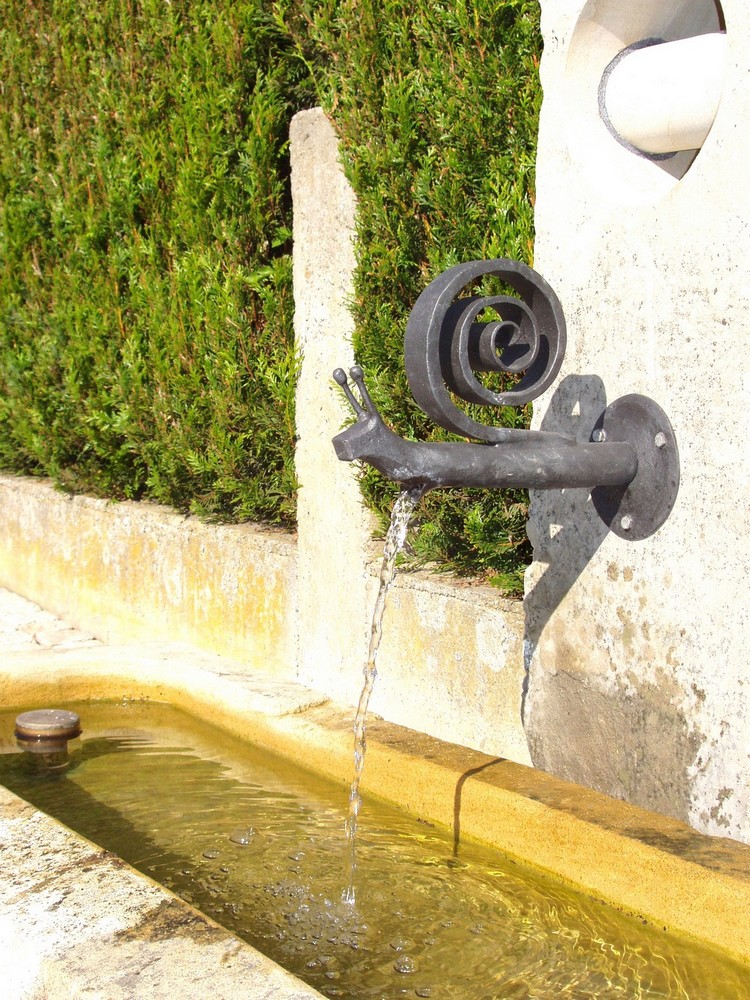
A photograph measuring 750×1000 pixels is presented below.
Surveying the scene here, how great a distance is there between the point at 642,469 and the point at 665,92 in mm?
738

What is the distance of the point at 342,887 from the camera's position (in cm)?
251

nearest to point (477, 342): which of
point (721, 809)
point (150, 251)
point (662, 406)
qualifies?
point (662, 406)

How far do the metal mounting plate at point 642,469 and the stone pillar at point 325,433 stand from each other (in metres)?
1.37

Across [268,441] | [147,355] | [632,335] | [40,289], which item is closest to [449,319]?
[632,335]

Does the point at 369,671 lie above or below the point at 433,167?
below

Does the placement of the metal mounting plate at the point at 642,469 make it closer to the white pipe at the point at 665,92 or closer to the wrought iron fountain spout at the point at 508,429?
the wrought iron fountain spout at the point at 508,429

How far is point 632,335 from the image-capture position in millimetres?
2414

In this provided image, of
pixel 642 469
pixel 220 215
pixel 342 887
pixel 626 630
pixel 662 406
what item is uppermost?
pixel 220 215

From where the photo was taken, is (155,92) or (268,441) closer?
(268,441)

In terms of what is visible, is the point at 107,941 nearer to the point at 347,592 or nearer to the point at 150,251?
the point at 347,592

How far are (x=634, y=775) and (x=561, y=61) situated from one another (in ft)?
4.99

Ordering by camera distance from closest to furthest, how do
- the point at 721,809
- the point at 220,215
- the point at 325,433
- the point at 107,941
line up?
the point at 107,941, the point at 721,809, the point at 325,433, the point at 220,215

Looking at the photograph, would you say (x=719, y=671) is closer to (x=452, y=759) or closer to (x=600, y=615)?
(x=600, y=615)

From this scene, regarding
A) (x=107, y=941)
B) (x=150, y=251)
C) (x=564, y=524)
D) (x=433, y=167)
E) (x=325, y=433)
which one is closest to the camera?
(x=107, y=941)
